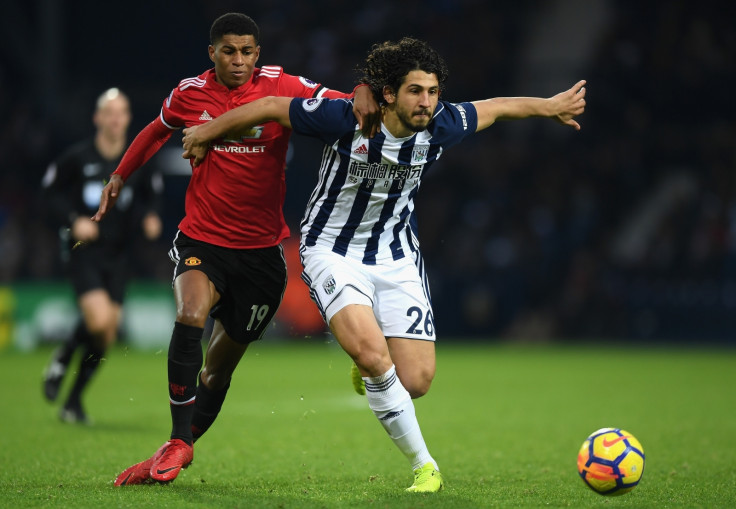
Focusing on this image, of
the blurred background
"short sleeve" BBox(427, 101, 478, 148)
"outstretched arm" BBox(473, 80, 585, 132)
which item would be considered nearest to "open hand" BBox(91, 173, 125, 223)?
"short sleeve" BBox(427, 101, 478, 148)

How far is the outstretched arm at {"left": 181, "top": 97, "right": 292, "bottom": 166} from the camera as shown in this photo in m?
4.80

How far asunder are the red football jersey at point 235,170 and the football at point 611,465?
2.04m

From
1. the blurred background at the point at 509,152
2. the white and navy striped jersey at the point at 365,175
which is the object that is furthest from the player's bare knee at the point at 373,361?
the blurred background at the point at 509,152

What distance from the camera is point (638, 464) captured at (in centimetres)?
446

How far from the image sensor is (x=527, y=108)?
5266 mm

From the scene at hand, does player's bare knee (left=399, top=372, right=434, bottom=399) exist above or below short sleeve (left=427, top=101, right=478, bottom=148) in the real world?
below

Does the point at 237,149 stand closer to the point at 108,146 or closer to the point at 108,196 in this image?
the point at 108,196

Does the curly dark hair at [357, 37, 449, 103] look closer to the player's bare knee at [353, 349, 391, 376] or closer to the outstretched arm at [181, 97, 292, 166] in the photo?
the outstretched arm at [181, 97, 292, 166]

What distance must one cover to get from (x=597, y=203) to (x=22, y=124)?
1108 cm

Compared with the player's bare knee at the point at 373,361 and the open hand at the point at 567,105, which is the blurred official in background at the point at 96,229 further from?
the open hand at the point at 567,105

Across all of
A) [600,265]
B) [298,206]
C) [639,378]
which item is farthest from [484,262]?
[639,378]

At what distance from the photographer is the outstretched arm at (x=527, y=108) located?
17.1 ft

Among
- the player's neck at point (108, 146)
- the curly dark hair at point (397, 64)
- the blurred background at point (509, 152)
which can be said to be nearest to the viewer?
the curly dark hair at point (397, 64)

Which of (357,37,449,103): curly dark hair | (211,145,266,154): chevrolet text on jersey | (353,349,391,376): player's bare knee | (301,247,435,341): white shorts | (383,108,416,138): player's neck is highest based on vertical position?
(357,37,449,103): curly dark hair
